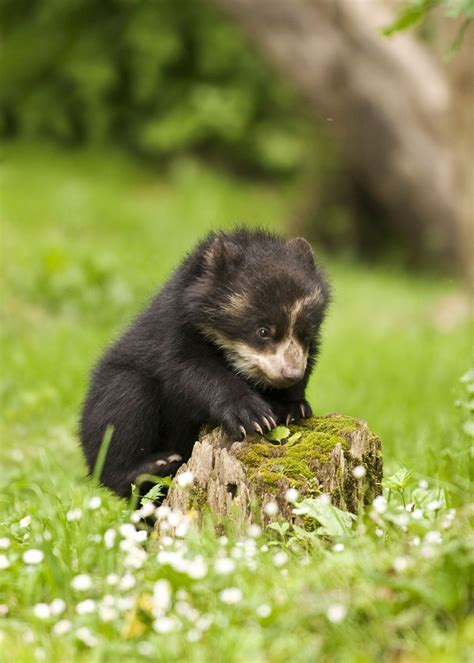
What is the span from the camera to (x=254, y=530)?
4000mm

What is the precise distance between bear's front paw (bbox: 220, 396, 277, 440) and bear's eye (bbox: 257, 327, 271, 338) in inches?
13.1

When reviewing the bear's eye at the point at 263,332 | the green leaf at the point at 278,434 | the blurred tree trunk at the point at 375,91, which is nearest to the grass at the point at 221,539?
the green leaf at the point at 278,434

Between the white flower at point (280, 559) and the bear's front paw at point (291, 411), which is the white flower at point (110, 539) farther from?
the bear's front paw at point (291, 411)

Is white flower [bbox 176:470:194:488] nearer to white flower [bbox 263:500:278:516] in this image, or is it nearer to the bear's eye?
white flower [bbox 263:500:278:516]

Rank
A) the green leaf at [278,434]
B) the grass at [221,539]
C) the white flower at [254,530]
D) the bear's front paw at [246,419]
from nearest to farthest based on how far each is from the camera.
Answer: the grass at [221,539] → the white flower at [254,530] → the bear's front paw at [246,419] → the green leaf at [278,434]

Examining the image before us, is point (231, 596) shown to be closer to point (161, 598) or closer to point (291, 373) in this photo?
point (161, 598)

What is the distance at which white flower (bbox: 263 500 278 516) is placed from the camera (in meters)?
4.09

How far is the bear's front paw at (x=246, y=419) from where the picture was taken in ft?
15.3

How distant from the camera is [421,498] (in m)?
5.00

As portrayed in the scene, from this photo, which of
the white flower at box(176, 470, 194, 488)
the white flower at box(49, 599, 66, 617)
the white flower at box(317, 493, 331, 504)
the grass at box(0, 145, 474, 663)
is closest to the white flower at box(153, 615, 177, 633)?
the grass at box(0, 145, 474, 663)

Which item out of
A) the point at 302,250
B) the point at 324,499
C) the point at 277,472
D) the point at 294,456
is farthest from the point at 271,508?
the point at 302,250

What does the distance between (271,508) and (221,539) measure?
228 millimetres

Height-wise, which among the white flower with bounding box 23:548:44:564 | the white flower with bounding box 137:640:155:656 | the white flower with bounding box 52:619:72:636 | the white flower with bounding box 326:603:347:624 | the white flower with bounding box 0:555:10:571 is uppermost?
the white flower with bounding box 326:603:347:624

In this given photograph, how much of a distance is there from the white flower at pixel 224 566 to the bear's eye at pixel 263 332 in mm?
1390
